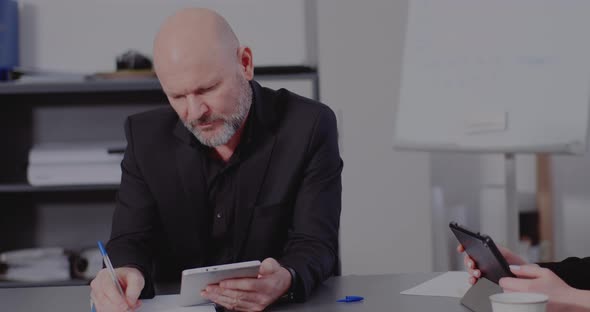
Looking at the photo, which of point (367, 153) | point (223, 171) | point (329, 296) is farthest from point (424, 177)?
point (329, 296)

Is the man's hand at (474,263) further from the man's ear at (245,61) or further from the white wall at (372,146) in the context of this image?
the white wall at (372,146)

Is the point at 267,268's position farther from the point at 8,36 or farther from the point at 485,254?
the point at 8,36

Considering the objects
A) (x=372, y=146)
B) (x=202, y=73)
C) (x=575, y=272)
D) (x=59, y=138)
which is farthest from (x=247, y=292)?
(x=59, y=138)

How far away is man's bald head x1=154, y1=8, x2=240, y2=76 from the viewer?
1.89 metres

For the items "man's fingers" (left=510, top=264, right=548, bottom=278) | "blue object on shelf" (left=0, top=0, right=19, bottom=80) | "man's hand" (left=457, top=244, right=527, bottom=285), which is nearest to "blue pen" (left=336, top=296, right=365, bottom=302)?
"man's hand" (left=457, top=244, right=527, bottom=285)

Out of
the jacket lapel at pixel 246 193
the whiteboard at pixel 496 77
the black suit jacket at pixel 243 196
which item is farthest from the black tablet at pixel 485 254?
the whiteboard at pixel 496 77

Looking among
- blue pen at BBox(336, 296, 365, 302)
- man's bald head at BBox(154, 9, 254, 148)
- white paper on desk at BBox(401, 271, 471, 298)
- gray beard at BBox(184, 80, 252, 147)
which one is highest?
man's bald head at BBox(154, 9, 254, 148)

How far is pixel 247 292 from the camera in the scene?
1.58 metres

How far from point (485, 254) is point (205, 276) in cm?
50

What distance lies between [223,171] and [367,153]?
1373 millimetres

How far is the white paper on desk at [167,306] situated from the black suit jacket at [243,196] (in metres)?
0.28

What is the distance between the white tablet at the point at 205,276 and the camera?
153 cm

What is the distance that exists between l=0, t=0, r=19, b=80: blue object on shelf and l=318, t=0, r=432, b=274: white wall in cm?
130

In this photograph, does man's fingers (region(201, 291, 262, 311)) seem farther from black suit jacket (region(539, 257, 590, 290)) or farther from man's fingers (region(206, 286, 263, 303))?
black suit jacket (region(539, 257, 590, 290))
